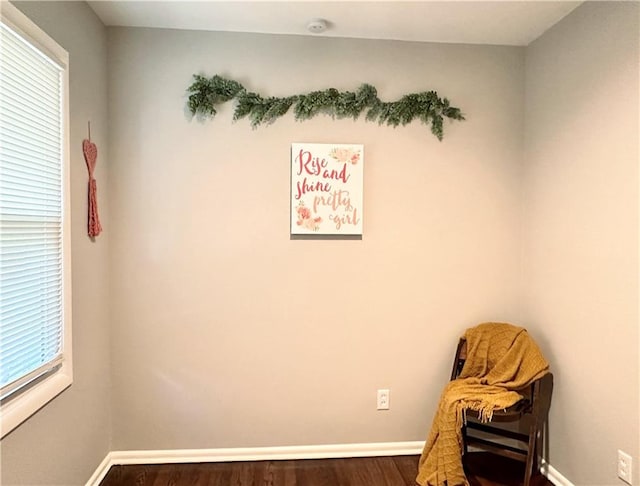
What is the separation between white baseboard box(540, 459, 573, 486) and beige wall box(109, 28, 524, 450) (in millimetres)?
617

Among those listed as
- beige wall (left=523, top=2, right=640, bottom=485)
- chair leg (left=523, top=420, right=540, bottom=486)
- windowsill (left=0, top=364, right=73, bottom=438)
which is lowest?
chair leg (left=523, top=420, right=540, bottom=486)

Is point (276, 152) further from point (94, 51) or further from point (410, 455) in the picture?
point (410, 455)

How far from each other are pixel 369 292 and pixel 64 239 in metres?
1.52

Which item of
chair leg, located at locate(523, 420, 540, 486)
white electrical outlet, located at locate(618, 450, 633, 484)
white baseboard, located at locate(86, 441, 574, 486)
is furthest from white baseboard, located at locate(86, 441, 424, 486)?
white electrical outlet, located at locate(618, 450, 633, 484)

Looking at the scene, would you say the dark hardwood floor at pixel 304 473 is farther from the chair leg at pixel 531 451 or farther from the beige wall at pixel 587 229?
the beige wall at pixel 587 229

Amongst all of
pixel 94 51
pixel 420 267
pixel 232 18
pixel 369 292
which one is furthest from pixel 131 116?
pixel 420 267

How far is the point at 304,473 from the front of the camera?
242cm

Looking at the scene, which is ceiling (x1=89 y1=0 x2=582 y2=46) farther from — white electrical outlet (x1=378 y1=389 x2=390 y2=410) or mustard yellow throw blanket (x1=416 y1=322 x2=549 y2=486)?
white electrical outlet (x1=378 y1=389 x2=390 y2=410)

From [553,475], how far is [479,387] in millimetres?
599

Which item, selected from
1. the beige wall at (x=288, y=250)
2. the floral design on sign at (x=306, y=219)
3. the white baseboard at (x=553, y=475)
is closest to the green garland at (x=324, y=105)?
the beige wall at (x=288, y=250)

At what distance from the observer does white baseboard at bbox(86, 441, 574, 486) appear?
2.49m

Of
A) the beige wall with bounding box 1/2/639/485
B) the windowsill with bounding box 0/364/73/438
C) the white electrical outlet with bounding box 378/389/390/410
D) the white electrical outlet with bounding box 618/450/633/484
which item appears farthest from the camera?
the white electrical outlet with bounding box 378/389/390/410

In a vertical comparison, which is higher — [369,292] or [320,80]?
[320,80]

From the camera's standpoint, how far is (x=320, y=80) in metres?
2.52
